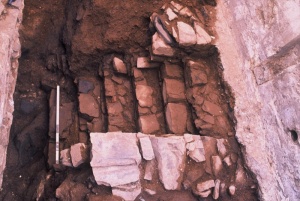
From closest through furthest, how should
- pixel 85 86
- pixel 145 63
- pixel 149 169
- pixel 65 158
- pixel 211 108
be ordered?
pixel 149 169, pixel 65 158, pixel 211 108, pixel 145 63, pixel 85 86

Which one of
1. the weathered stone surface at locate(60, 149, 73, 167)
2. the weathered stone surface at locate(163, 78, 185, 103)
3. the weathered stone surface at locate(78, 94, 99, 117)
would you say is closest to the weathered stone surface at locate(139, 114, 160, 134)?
the weathered stone surface at locate(163, 78, 185, 103)

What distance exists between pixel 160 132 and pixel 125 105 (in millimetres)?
510

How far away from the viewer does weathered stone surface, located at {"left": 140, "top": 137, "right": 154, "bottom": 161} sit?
2.98 metres

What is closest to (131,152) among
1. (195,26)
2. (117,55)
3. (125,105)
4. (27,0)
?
(125,105)

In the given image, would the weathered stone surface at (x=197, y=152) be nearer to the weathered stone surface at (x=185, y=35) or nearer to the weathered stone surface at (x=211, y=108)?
the weathered stone surface at (x=211, y=108)

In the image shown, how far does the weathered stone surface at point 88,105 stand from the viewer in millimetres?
3627

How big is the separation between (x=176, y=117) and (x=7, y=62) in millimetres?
1709

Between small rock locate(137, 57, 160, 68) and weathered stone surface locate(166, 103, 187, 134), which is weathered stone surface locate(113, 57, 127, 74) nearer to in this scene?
small rock locate(137, 57, 160, 68)

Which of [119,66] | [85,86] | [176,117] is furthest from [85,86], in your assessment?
[176,117]

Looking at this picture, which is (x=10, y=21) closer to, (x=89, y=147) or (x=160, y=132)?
(x=89, y=147)

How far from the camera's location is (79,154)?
10.3 feet

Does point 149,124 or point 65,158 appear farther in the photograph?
point 149,124

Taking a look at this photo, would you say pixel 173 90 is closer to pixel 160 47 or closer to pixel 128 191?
pixel 160 47

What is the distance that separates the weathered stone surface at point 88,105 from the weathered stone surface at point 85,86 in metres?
0.07
